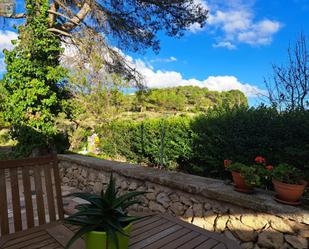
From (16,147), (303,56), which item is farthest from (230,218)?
(16,147)

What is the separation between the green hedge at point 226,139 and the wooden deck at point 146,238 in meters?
1.66

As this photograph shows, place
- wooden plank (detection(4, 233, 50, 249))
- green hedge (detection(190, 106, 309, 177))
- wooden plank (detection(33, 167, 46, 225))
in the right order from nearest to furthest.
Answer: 1. wooden plank (detection(4, 233, 50, 249))
2. wooden plank (detection(33, 167, 46, 225))
3. green hedge (detection(190, 106, 309, 177))

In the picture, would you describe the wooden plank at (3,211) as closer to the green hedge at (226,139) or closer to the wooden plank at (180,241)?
the wooden plank at (180,241)

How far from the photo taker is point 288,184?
1.95 meters

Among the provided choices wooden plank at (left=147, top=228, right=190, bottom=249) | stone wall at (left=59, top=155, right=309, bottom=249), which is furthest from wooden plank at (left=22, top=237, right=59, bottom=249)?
stone wall at (left=59, top=155, right=309, bottom=249)

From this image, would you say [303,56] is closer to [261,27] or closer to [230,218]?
[261,27]

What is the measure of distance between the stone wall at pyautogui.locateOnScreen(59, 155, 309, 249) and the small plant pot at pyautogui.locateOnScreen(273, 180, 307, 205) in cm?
8

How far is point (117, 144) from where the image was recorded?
6.41 meters

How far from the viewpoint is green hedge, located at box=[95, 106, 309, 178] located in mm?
2531

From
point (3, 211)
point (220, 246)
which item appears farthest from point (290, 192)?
point (3, 211)

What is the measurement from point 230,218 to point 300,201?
0.66m

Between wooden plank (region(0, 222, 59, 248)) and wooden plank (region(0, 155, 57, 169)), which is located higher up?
wooden plank (region(0, 155, 57, 169))

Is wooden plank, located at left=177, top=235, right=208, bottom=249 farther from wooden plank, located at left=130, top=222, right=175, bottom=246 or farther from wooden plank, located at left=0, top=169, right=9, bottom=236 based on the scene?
wooden plank, located at left=0, top=169, right=9, bottom=236

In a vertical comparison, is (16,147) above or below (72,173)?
above
